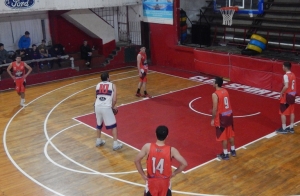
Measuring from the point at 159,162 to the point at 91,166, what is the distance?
3.72 m

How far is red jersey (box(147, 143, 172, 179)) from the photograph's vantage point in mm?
5164

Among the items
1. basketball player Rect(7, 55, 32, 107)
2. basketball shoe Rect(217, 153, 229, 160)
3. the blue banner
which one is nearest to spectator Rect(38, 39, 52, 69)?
basketball player Rect(7, 55, 32, 107)

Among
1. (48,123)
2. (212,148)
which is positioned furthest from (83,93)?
(212,148)

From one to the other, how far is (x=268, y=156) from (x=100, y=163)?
3762 mm

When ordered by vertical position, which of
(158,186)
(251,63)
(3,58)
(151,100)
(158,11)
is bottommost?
(151,100)

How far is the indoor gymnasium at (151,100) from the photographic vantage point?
7848 mm

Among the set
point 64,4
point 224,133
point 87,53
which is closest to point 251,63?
point 224,133

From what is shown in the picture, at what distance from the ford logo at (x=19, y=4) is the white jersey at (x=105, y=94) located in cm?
919

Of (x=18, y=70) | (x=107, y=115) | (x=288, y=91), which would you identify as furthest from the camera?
(x=18, y=70)

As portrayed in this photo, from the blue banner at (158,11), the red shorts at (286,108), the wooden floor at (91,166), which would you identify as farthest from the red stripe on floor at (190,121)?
the blue banner at (158,11)

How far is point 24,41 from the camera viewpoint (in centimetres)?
1788

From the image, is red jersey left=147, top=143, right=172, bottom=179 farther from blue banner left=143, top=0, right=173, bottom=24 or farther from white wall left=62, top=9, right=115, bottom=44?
white wall left=62, top=9, right=115, bottom=44

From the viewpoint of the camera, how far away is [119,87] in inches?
604

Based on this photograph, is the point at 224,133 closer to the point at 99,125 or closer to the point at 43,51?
the point at 99,125
